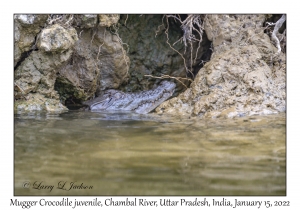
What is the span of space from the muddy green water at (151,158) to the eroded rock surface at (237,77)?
1.98 feet

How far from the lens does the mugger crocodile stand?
516 centimetres

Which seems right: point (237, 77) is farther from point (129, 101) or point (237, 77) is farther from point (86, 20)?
point (86, 20)

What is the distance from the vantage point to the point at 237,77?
4.47m

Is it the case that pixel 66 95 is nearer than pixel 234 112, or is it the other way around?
pixel 234 112

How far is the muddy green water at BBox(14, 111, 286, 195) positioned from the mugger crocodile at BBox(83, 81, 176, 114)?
1.60 metres

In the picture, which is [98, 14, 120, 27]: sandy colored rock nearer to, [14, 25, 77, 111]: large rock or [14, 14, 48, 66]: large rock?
[14, 25, 77, 111]: large rock

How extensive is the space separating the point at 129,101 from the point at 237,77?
1798 mm

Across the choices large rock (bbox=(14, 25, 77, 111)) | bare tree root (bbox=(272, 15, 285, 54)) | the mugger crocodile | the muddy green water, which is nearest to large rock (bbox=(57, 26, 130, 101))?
the mugger crocodile

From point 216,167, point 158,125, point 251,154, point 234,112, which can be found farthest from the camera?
point 234,112

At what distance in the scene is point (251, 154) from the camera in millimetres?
2381

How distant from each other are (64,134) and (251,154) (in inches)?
66.2

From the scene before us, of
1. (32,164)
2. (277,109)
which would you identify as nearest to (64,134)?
(32,164)
